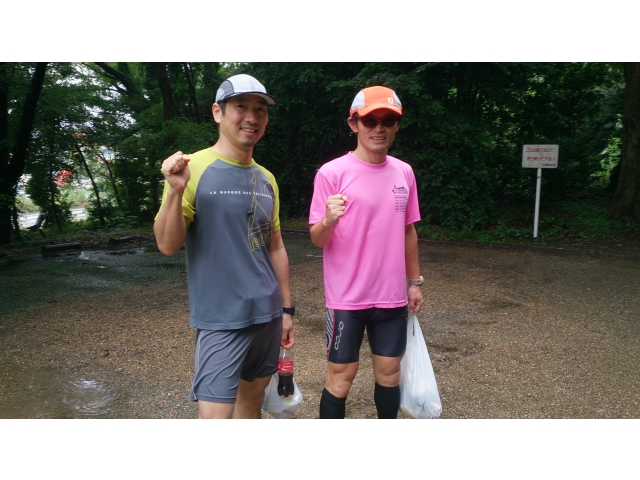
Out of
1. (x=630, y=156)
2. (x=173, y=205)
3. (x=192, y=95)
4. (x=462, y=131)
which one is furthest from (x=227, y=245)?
(x=192, y=95)

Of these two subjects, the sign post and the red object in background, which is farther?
the red object in background

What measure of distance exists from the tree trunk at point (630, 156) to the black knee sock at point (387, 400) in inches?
375

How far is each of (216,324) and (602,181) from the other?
12.9 metres

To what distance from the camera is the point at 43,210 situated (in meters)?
16.4

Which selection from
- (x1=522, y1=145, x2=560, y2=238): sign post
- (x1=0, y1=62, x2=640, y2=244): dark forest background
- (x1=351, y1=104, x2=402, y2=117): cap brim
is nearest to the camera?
(x1=351, y1=104, x2=402, y2=117): cap brim

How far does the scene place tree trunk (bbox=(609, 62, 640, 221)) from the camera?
31.8 ft

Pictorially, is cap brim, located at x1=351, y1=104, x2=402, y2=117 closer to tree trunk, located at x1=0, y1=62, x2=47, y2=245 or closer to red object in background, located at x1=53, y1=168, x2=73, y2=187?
tree trunk, located at x1=0, y1=62, x2=47, y2=245

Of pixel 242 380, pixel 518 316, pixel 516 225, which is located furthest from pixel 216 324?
pixel 516 225

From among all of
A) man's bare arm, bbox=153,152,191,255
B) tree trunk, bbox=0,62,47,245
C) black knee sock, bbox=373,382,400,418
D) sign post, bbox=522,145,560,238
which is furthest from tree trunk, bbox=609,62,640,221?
tree trunk, bbox=0,62,47,245

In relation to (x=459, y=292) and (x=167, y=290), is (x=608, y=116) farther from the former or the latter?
(x=167, y=290)

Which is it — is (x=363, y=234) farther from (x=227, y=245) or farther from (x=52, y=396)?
(x=52, y=396)

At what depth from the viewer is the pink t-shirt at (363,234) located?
88.8 inches

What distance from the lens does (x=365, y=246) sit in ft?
7.47

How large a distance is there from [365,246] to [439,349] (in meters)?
2.39
